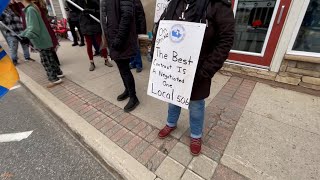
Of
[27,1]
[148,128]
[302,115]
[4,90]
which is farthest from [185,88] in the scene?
[27,1]

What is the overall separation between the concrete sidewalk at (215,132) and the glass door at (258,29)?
1.60 feet

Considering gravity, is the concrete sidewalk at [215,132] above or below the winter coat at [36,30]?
below

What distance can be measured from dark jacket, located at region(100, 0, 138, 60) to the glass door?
88.8 inches

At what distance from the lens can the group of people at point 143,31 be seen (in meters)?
1.37

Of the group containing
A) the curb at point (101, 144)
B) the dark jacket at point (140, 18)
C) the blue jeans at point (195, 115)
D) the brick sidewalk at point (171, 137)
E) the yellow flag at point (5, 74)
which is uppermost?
the dark jacket at point (140, 18)

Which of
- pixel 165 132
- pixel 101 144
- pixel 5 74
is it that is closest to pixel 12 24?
pixel 5 74

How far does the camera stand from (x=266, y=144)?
2080mm

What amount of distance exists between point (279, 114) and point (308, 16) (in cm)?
169

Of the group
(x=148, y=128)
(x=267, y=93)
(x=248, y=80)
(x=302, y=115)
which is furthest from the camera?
(x=248, y=80)

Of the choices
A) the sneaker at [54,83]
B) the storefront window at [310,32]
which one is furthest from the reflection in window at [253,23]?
the sneaker at [54,83]

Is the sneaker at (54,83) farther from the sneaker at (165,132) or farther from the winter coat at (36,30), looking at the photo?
the sneaker at (165,132)

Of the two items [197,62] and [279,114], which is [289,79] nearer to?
[279,114]

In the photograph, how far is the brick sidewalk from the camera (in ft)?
5.98

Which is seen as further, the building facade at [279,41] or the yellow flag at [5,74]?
the building facade at [279,41]
